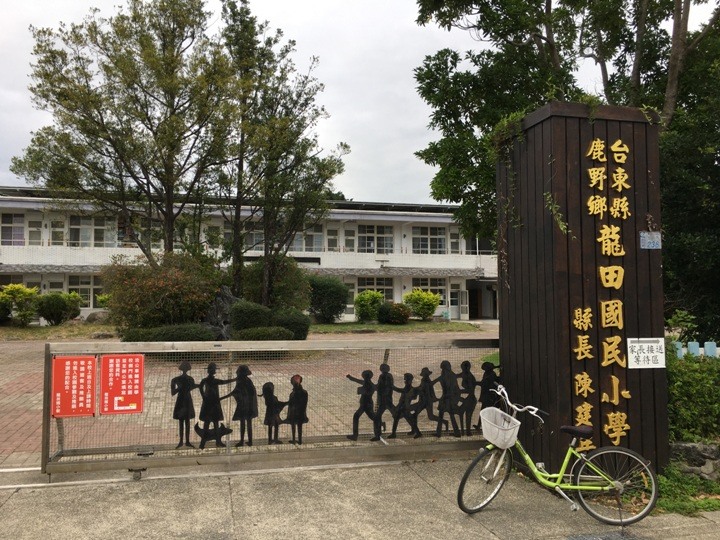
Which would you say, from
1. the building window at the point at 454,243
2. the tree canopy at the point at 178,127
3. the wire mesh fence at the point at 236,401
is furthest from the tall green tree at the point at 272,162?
the building window at the point at 454,243

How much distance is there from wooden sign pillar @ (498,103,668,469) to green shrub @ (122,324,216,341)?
11148 mm

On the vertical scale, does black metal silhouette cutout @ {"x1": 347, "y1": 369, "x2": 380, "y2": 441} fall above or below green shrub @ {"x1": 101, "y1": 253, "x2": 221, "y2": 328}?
below

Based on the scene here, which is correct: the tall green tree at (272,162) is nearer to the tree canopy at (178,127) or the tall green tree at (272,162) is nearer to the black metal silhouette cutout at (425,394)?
the tree canopy at (178,127)

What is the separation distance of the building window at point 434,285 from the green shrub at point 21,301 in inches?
895

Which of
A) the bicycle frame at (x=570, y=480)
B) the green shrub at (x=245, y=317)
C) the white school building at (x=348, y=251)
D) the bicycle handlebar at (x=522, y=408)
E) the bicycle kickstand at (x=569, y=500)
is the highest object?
the white school building at (x=348, y=251)

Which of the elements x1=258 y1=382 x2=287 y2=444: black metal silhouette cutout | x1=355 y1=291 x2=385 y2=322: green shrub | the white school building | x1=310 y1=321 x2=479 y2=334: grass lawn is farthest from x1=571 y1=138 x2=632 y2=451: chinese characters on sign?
the white school building

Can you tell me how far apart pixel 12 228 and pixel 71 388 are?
110 ft

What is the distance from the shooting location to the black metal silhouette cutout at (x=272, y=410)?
5953mm

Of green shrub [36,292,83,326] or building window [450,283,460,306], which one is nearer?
green shrub [36,292,83,326]

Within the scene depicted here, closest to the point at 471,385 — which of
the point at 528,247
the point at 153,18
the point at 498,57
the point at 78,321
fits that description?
the point at 528,247

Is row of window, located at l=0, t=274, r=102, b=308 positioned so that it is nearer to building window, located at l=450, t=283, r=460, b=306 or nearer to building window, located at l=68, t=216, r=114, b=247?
building window, located at l=68, t=216, r=114, b=247

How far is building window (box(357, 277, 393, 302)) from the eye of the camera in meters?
39.0

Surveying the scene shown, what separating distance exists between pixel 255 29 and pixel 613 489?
1972 centimetres

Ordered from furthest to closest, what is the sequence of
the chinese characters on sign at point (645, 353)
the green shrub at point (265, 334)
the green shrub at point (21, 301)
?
the green shrub at point (21, 301)
the green shrub at point (265, 334)
the chinese characters on sign at point (645, 353)
